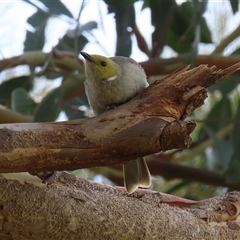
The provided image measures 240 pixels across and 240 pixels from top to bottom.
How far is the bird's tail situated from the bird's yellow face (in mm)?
263

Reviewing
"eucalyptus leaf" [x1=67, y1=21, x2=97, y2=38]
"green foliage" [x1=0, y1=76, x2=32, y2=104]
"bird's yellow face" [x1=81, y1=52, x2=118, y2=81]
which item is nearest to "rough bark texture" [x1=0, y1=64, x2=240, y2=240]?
"bird's yellow face" [x1=81, y1=52, x2=118, y2=81]

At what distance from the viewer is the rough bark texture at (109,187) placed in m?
1.13

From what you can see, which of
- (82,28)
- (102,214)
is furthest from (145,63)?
(102,214)

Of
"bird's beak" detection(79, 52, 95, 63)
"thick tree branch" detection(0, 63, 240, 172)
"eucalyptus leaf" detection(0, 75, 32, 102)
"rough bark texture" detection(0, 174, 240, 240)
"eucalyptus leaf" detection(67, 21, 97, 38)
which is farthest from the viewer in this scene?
"eucalyptus leaf" detection(0, 75, 32, 102)

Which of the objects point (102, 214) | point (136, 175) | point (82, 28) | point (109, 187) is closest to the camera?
point (102, 214)

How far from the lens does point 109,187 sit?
1401 millimetres

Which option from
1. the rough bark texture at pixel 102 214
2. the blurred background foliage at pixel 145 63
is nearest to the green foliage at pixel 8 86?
the blurred background foliage at pixel 145 63

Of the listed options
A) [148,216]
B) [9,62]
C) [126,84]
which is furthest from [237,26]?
[148,216]

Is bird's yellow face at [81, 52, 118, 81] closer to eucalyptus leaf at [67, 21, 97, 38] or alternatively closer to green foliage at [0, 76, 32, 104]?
eucalyptus leaf at [67, 21, 97, 38]

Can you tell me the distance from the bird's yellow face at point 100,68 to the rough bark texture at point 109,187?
0.28 m

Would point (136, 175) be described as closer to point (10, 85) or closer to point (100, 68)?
point (100, 68)

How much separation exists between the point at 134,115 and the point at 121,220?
0.89ft

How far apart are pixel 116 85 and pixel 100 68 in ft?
0.27

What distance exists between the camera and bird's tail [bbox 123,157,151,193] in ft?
4.79
